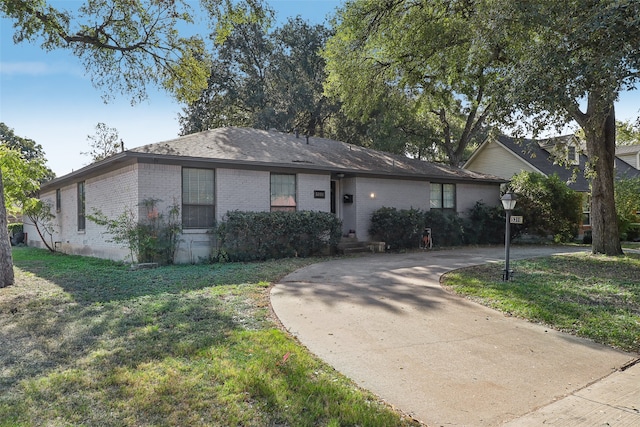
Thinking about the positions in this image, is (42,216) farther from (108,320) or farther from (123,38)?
(108,320)

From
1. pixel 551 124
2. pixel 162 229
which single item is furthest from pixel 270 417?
pixel 162 229

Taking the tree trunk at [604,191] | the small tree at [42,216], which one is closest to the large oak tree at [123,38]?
the small tree at [42,216]

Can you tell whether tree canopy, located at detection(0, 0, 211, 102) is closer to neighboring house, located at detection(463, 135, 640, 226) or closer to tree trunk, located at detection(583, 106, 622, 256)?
tree trunk, located at detection(583, 106, 622, 256)

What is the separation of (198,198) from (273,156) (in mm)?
2786

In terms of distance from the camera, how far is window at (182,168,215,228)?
37.9 ft

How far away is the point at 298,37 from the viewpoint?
24.7m

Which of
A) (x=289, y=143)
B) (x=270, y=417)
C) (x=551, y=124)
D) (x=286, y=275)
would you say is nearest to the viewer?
(x=270, y=417)

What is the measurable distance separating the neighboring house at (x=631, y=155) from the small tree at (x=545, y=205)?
15148 mm

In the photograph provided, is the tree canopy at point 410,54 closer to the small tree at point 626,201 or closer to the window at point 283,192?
the window at point 283,192

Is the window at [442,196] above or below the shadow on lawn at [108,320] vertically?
above

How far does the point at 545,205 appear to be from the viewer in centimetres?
1697

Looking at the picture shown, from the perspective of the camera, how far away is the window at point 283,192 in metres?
13.0

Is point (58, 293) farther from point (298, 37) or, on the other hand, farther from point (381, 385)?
point (298, 37)

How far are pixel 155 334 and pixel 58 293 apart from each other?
355cm
